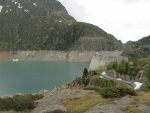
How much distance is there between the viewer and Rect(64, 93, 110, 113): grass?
28.0 meters

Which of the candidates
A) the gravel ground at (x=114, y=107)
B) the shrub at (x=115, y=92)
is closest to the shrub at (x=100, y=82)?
the shrub at (x=115, y=92)

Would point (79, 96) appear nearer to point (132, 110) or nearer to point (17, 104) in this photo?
point (17, 104)

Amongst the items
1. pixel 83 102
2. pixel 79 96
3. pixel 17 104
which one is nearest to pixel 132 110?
pixel 83 102

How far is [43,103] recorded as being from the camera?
31344 mm

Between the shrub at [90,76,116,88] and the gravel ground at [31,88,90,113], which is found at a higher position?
the gravel ground at [31,88,90,113]

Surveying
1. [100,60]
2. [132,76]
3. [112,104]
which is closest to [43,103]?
[112,104]

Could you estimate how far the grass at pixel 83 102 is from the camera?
2803 centimetres

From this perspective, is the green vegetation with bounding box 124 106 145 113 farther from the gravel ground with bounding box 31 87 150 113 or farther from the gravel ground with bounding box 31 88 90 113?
the gravel ground with bounding box 31 88 90 113

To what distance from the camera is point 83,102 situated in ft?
99.2

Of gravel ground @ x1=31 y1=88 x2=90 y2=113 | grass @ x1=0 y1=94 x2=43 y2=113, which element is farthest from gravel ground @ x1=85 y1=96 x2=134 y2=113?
grass @ x1=0 y1=94 x2=43 y2=113

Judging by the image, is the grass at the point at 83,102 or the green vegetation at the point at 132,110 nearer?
the green vegetation at the point at 132,110

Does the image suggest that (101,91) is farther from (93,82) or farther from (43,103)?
(93,82)

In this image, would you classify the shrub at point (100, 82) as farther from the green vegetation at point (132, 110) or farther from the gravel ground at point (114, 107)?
the green vegetation at point (132, 110)

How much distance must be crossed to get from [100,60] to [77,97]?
Answer: 143405 millimetres
